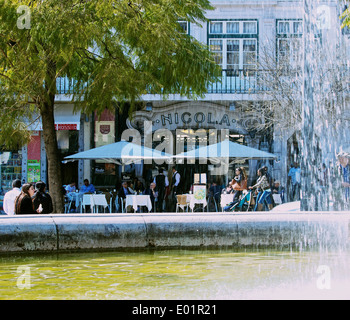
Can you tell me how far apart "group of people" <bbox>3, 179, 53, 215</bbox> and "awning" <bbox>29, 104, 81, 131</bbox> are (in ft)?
34.8

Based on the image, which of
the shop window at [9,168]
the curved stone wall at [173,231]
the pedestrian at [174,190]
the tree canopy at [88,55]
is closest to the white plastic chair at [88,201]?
the tree canopy at [88,55]

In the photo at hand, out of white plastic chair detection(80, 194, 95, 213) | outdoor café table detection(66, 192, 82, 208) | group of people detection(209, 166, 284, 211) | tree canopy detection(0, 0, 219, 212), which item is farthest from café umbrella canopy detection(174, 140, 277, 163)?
tree canopy detection(0, 0, 219, 212)

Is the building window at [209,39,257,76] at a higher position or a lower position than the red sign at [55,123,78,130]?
higher

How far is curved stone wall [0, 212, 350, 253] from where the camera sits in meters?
7.84

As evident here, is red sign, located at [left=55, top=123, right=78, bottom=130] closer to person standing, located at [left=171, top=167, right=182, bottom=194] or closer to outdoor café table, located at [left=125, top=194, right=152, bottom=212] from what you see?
person standing, located at [left=171, top=167, right=182, bottom=194]

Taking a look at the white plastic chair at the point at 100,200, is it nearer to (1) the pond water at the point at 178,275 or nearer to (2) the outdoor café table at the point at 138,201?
(2) the outdoor café table at the point at 138,201

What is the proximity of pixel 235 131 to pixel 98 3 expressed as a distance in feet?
42.6

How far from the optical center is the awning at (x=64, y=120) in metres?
22.9

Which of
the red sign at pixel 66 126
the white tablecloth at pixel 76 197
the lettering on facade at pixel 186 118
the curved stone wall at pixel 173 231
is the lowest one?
the curved stone wall at pixel 173 231

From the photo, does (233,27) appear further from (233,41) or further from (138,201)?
(138,201)

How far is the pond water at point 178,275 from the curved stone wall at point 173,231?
0.13 metres

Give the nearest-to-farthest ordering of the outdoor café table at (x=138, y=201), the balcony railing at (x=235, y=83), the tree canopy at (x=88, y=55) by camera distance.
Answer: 1. the tree canopy at (x=88, y=55)
2. the outdoor café table at (x=138, y=201)
3. the balcony railing at (x=235, y=83)

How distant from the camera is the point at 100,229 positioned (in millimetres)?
8023
